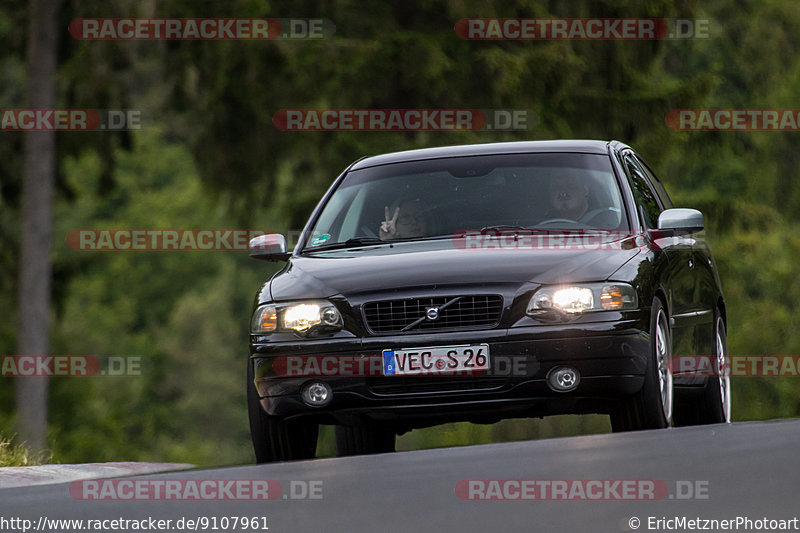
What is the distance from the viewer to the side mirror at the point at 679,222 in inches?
380

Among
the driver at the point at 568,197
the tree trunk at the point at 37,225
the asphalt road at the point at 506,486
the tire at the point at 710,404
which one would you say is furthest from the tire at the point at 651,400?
the tree trunk at the point at 37,225

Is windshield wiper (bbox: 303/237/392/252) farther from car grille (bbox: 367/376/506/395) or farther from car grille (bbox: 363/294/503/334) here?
Result: car grille (bbox: 367/376/506/395)

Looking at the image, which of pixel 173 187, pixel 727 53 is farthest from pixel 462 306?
pixel 173 187

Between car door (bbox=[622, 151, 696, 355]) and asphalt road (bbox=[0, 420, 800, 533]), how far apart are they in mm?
1060

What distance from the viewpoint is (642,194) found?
10484 mm

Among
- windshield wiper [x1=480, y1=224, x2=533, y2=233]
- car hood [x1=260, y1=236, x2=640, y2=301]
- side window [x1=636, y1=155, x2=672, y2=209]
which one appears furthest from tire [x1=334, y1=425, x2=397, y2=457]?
side window [x1=636, y1=155, x2=672, y2=209]

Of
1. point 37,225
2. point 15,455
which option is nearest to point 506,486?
point 15,455

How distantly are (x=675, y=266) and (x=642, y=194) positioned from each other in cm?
66

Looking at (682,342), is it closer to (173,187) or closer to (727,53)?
(727,53)

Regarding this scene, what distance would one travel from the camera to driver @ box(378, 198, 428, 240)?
9.96 m

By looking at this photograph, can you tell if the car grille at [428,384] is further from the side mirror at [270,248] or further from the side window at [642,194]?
the side window at [642,194]

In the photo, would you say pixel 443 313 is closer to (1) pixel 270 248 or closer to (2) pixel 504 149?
(1) pixel 270 248

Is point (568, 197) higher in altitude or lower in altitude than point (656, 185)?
lower

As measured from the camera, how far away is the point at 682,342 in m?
9.87
